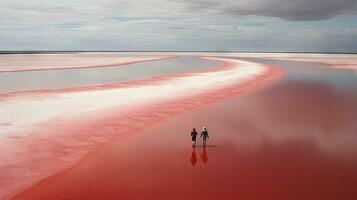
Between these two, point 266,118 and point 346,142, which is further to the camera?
point 266,118

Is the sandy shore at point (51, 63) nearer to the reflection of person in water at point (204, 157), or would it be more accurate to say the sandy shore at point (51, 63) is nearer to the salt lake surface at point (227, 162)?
the salt lake surface at point (227, 162)

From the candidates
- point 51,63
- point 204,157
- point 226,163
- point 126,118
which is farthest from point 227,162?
point 51,63

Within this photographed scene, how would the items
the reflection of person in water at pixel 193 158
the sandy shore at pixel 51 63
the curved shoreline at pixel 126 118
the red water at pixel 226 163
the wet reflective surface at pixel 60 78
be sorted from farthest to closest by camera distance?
the sandy shore at pixel 51 63 < the wet reflective surface at pixel 60 78 < the curved shoreline at pixel 126 118 < the reflection of person in water at pixel 193 158 < the red water at pixel 226 163

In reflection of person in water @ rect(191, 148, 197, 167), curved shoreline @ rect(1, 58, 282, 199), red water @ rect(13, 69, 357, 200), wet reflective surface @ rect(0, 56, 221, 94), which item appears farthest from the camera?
wet reflective surface @ rect(0, 56, 221, 94)

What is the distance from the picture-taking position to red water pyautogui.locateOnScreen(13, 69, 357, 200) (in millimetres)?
10414

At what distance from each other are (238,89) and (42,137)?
2283cm

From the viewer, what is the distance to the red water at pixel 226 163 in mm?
10414

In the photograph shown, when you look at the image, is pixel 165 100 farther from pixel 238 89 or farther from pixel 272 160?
pixel 272 160

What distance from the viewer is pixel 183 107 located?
24.9m

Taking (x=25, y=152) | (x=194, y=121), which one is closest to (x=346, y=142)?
(x=194, y=121)

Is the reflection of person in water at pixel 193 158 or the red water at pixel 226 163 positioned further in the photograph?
the reflection of person in water at pixel 193 158

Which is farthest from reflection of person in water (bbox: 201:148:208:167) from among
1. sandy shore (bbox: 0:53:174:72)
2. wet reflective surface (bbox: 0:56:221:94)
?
sandy shore (bbox: 0:53:174:72)

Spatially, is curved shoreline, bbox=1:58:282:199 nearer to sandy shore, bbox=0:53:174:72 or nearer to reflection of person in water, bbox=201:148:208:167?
reflection of person in water, bbox=201:148:208:167

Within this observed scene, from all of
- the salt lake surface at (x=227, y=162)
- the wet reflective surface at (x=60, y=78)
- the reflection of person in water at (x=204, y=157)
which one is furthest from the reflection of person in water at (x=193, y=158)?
the wet reflective surface at (x=60, y=78)
